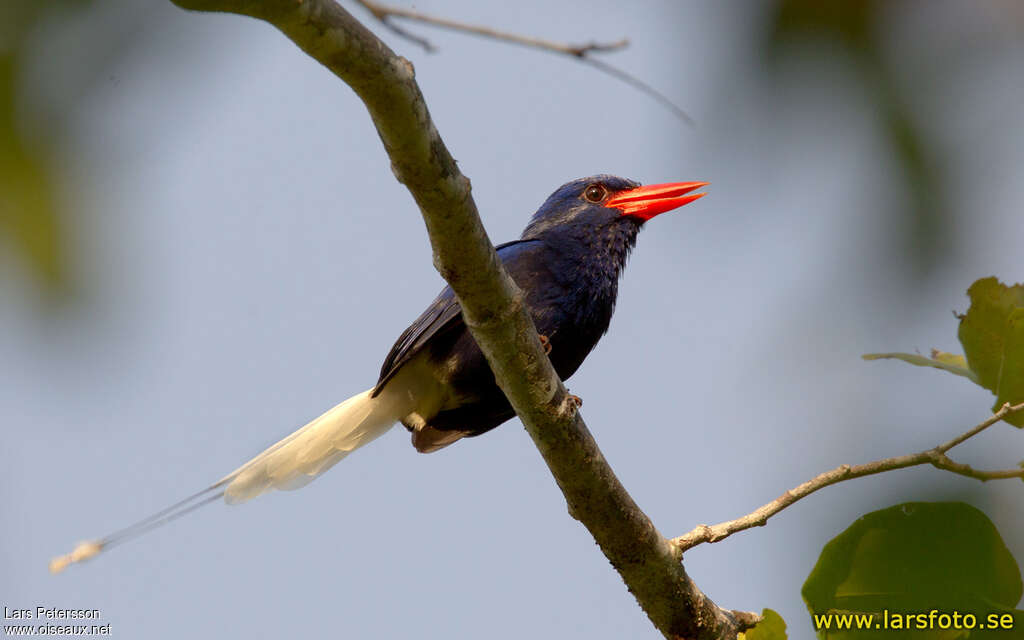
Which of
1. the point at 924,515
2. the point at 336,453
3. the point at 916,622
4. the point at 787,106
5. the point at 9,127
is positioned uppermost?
the point at 336,453

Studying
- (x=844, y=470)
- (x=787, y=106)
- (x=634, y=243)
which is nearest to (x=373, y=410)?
(x=634, y=243)

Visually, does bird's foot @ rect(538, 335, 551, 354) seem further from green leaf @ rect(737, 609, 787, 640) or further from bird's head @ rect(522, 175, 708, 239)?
green leaf @ rect(737, 609, 787, 640)

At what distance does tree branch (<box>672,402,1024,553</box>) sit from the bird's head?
1.97 meters

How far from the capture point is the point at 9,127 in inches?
43.4

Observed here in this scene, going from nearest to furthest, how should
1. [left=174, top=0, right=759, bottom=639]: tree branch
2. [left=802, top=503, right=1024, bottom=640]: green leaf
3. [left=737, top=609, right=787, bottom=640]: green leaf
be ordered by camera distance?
→ [left=802, top=503, right=1024, bottom=640]: green leaf, [left=174, top=0, right=759, bottom=639]: tree branch, [left=737, top=609, right=787, bottom=640]: green leaf

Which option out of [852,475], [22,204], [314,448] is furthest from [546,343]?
[22,204]

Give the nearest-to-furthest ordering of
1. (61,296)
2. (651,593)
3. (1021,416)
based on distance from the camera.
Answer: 1. (61,296)
2. (1021,416)
3. (651,593)

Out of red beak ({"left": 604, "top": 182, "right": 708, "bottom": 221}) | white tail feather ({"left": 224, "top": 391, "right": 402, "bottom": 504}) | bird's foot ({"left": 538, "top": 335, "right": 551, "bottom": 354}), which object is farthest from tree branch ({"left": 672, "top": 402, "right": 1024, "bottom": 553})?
red beak ({"left": 604, "top": 182, "right": 708, "bottom": 221})

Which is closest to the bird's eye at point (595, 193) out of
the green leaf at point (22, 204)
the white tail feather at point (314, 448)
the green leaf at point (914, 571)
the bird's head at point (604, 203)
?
the bird's head at point (604, 203)

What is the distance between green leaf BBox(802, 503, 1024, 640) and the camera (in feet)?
6.31

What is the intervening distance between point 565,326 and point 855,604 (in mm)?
2227

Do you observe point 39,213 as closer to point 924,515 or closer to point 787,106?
point 787,106

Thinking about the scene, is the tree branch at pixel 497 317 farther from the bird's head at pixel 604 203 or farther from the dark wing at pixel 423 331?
the bird's head at pixel 604 203

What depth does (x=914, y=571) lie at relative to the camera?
2199 mm
